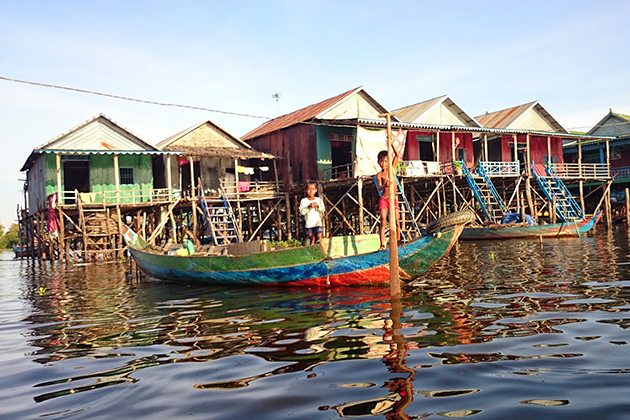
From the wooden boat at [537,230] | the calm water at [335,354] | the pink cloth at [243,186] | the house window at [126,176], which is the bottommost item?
the calm water at [335,354]

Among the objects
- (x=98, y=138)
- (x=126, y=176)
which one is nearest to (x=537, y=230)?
(x=126, y=176)

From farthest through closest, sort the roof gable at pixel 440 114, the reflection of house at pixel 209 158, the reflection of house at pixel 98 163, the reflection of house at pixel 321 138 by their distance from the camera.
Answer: the roof gable at pixel 440 114, the reflection of house at pixel 209 158, the reflection of house at pixel 321 138, the reflection of house at pixel 98 163

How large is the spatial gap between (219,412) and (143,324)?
4053mm

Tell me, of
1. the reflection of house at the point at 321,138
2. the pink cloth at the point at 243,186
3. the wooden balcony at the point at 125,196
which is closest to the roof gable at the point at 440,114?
the reflection of house at the point at 321,138

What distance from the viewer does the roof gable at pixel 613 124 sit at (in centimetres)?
3341

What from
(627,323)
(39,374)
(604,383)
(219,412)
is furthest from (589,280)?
(39,374)

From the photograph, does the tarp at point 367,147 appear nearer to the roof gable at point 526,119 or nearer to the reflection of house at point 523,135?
the reflection of house at point 523,135

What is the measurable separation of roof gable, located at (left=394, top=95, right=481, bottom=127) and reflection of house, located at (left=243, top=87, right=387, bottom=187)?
1979mm

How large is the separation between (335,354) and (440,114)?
22.0 metres

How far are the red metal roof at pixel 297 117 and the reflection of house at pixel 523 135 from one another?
8061 mm

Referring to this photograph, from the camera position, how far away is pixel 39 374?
187 inches

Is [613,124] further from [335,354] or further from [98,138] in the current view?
[335,354]

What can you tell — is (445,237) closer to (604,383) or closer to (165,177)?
(604,383)

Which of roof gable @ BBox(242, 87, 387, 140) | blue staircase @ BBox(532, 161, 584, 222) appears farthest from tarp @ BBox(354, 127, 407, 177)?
blue staircase @ BBox(532, 161, 584, 222)
